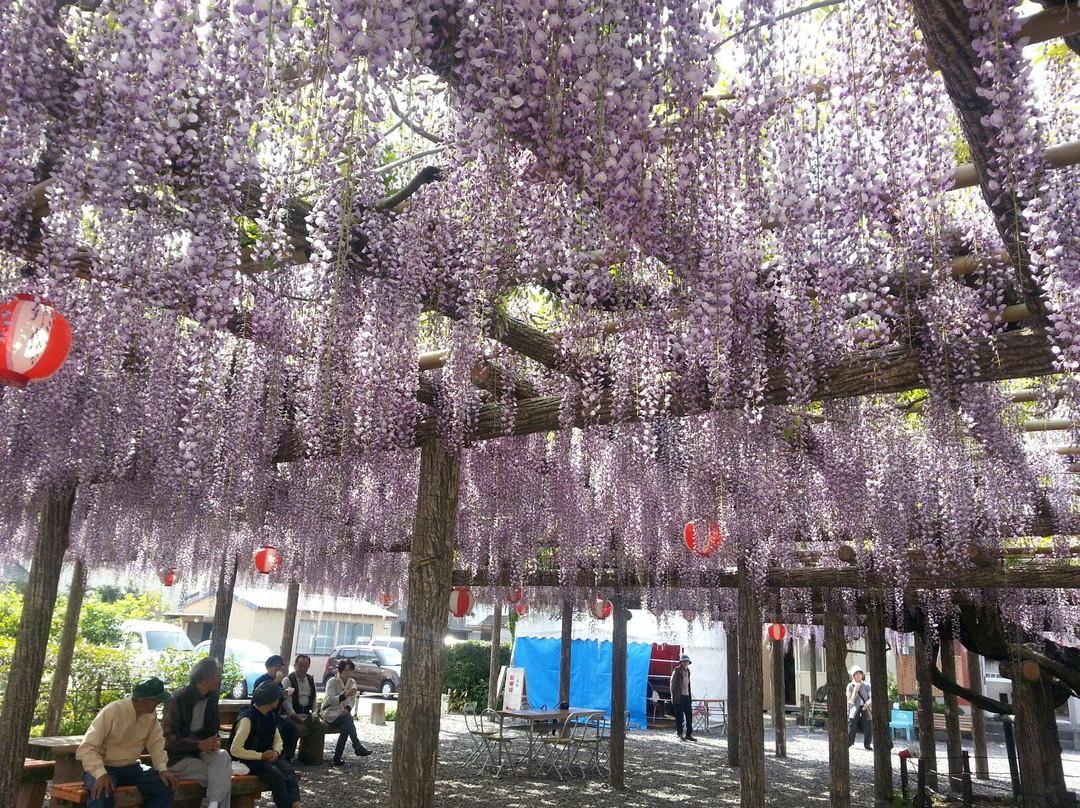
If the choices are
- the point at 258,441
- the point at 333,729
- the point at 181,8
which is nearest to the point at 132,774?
the point at 258,441

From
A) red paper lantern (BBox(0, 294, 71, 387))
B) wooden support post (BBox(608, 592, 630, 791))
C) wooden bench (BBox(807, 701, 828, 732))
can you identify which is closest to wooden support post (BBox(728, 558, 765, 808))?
wooden support post (BBox(608, 592, 630, 791))

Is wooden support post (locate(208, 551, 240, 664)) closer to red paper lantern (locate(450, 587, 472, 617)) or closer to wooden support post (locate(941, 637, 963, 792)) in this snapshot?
red paper lantern (locate(450, 587, 472, 617))

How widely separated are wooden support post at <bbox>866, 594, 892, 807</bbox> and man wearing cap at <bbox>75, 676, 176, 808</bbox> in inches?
269

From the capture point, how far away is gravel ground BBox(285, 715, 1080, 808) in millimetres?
7602

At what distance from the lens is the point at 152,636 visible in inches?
630

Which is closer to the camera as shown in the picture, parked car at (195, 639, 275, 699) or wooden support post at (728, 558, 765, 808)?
wooden support post at (728, 558, 765, 808)

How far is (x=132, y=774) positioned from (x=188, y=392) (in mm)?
2215

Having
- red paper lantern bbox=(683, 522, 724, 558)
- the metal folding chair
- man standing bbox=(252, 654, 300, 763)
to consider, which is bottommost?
the metal folding chair

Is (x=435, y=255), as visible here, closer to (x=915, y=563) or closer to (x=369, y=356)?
(x=369, y=356)

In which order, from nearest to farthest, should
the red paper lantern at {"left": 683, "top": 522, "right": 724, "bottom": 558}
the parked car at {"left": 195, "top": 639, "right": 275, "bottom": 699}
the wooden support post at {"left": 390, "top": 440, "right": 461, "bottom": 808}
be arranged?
the wooden support post at {"left": 390, "top": 440, "right": 461, "bottom": 808} → the red paper lantern at {"left": 683, "top": 522, "right": 724, "bottom": 558} → the parked car at {"left": 195, "top": 639, "right": 275, "bottom": 699}

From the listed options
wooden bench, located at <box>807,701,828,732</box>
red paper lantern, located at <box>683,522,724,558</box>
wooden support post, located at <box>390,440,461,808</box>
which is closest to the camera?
wooden support post, located at <box>390,440,461,808</box>

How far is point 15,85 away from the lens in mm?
2467

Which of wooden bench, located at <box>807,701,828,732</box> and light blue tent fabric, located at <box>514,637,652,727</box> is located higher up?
light blue tent fabric, located at <box>514,637,652,727</box>

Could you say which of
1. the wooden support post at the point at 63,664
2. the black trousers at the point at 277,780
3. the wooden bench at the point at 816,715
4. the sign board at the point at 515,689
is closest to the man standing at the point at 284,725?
the black trousers at the point at 277,780
